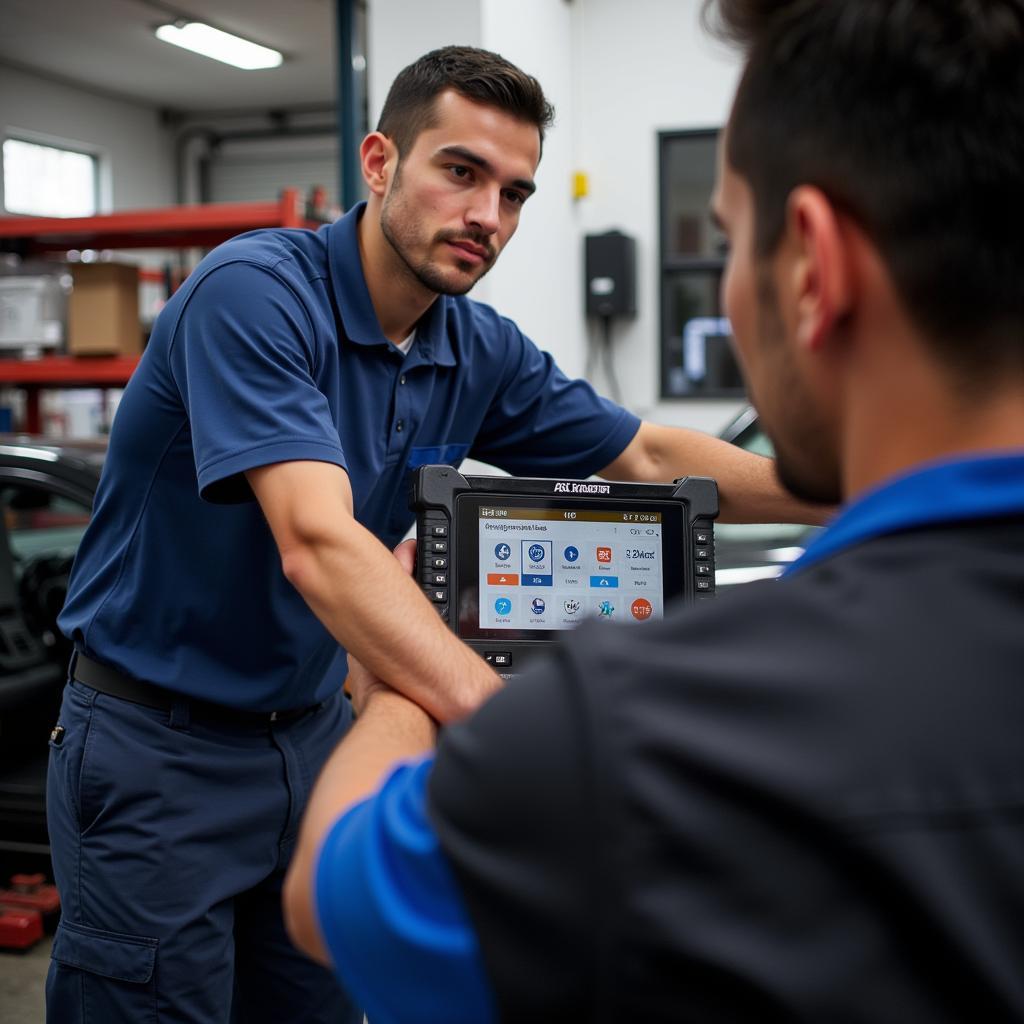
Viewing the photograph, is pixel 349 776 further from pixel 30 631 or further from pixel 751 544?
pixel 30 631

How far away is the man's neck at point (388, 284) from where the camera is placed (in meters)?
1.57

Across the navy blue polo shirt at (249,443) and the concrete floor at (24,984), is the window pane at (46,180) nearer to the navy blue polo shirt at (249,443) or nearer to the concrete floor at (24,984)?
the concrete floor at (24,984)

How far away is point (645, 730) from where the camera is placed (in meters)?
0.52

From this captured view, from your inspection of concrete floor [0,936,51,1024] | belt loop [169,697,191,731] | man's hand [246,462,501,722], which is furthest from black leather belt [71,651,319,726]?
concrete floor [0,936,51,1024]

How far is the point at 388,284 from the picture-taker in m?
1.57

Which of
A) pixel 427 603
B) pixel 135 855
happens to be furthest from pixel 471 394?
pixel 135 855

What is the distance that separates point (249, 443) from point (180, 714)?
0.46 m

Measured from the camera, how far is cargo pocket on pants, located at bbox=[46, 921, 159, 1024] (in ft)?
4.68

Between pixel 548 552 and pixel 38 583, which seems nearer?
pixel 548 552

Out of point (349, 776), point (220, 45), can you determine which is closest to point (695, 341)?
point (220, 45)

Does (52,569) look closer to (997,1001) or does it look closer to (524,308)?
→ (524,308)

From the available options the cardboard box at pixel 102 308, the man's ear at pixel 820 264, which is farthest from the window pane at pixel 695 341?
the man's ear at pixel 820 264

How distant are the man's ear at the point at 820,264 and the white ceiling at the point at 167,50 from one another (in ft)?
22.5

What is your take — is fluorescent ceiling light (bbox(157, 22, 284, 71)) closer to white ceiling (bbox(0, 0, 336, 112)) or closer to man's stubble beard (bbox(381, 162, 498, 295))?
white ceiling (bbox(0, 0, 336, 112))
